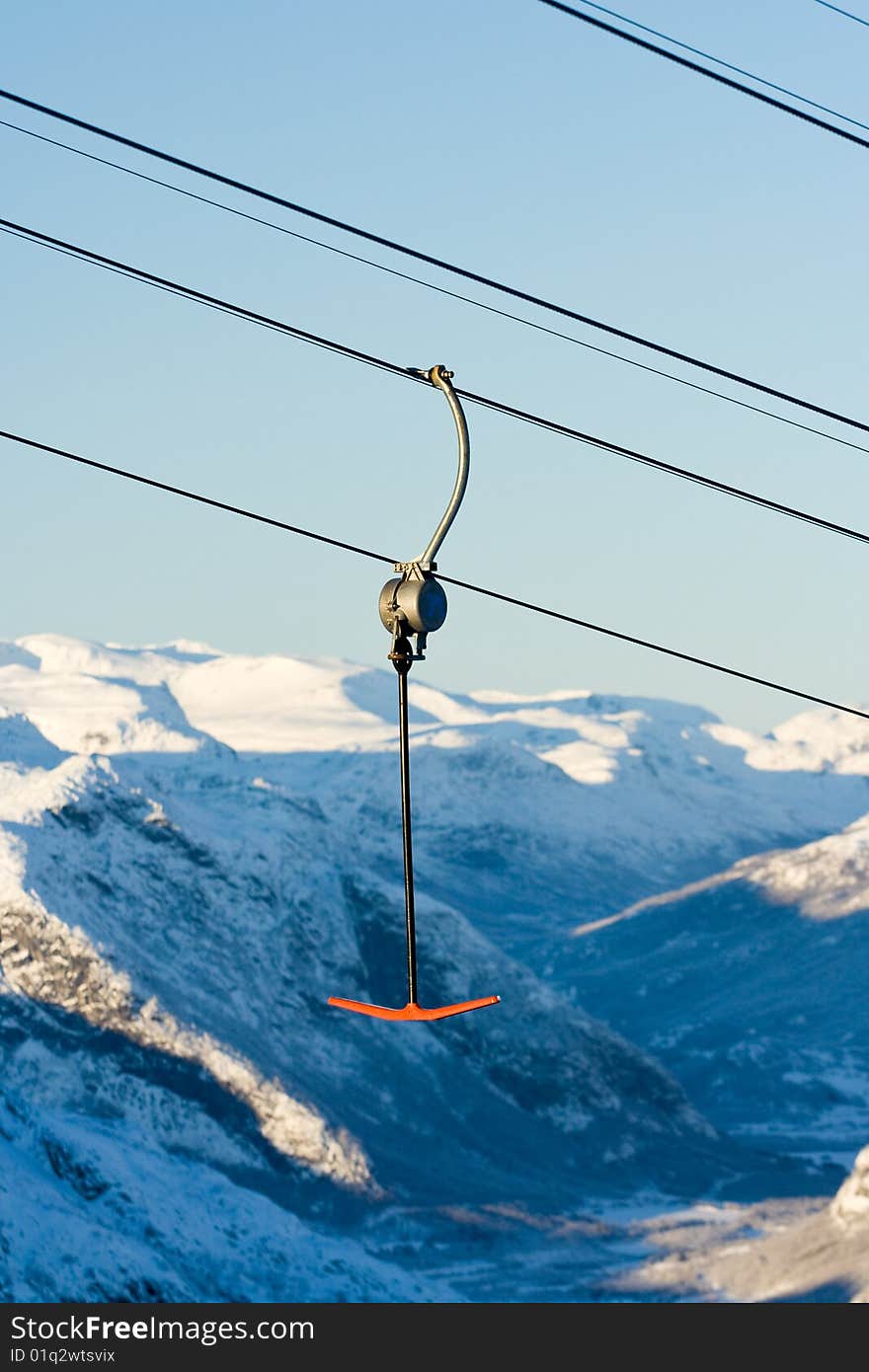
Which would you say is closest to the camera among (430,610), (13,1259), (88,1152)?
(430,610)

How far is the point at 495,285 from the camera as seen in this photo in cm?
3428

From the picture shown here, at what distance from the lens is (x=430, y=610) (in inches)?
1232

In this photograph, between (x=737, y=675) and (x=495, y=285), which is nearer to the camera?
(x=495, y=285)

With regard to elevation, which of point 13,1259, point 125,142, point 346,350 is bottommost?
point 13,1259
